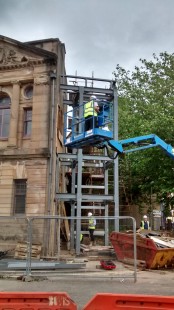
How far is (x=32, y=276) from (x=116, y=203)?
6.85 meters

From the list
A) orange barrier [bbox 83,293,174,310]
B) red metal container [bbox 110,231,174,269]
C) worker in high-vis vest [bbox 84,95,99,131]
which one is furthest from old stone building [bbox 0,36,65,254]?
orange barrier [bbox 83,293,174,310]

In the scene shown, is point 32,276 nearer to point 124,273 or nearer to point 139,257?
point 124,273

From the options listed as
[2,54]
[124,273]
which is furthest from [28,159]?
[124,273]

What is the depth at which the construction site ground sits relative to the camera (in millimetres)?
8734

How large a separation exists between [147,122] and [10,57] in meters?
10.1

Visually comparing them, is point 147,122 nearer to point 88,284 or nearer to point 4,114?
point 4,114

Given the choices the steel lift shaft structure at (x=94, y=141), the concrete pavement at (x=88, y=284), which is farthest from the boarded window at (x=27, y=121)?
the concrete pavement at (x=88, y=284)

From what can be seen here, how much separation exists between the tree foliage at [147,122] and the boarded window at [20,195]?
28.0ft

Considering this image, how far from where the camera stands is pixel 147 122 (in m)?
22.9

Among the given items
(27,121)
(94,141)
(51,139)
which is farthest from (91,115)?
(27,121)

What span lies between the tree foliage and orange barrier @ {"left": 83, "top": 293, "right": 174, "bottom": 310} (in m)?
15.1

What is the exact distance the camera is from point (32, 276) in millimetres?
10445

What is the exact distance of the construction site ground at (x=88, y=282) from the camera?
8.73 meters

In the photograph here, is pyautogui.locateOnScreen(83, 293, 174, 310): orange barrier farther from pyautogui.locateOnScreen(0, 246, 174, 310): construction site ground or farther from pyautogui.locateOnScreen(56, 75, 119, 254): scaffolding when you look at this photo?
pyautogui.locateOnScreen(56, 75, 119, 254): scaffolding
